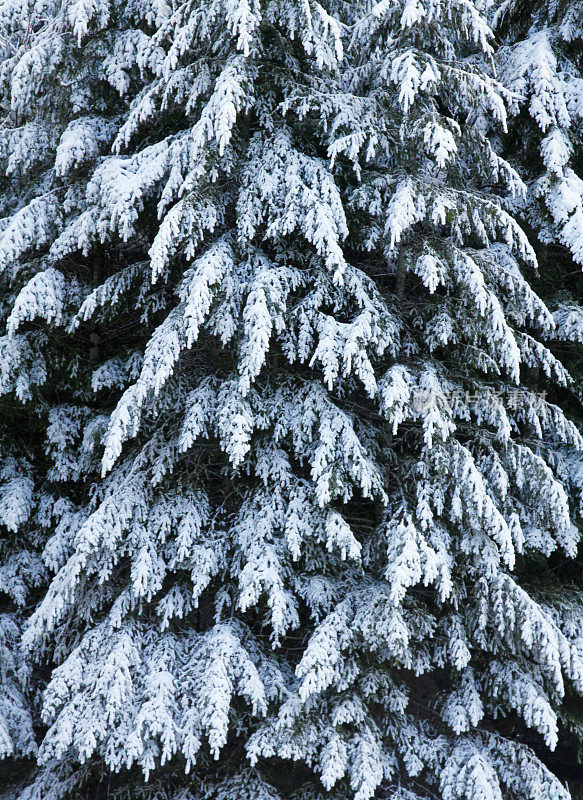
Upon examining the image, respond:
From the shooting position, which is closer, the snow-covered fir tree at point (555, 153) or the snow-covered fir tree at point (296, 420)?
the snow-covered fir tree at point (296, 420)

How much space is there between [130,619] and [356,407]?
315cm

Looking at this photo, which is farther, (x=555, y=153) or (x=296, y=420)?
(x=555, y=153)

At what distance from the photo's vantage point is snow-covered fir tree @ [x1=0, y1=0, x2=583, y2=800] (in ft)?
19.5

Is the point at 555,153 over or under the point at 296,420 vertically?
over

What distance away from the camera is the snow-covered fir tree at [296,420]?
596 cm

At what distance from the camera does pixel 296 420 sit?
645 centimetres

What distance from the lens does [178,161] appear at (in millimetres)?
6238

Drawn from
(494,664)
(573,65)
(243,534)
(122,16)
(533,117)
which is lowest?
(494,664)

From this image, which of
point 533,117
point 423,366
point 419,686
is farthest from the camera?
point 419,686

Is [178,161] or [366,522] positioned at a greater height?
[178,161]

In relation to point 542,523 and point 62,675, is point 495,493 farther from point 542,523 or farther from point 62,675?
point 62,675

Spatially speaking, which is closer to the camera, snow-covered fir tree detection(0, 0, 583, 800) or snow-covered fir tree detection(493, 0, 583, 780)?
snow-covered fir tree detection(0, 0, 583, 800)

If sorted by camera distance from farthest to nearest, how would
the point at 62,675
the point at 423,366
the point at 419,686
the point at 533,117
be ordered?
the point at 419,686 < the point at 533,117 < the point at 423,366 < the point at 62,675

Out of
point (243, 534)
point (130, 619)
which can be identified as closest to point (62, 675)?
point (130, 619)
